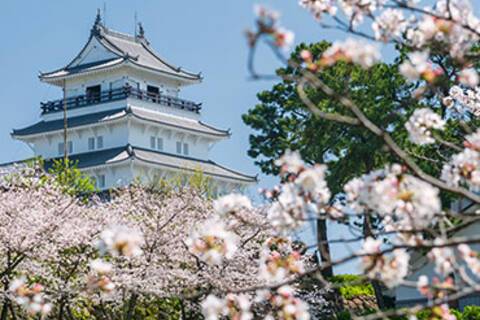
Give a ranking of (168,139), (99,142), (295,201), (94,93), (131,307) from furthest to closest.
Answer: (94,93) → (168,139) → (99,142) → (131,307) → (295,201)

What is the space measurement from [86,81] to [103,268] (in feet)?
147

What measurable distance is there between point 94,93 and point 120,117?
159 inches

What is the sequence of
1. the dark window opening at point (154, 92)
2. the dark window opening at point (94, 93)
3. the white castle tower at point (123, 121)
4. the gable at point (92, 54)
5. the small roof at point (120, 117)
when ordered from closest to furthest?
the white castle tower at point (123, 121), the small roof at point (120, 117), the dark window opening at point (94, 93), the dark window opening at point (154, 92), the gable at point (92, 54)

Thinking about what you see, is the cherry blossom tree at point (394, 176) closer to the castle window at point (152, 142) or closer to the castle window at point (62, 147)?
the castle window at point (152, 142)

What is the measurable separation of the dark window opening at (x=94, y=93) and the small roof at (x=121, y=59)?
3.23ft

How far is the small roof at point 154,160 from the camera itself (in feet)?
144

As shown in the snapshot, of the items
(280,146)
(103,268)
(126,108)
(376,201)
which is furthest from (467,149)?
(126,108)

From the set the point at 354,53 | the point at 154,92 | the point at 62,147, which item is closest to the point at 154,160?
the point at 62,147

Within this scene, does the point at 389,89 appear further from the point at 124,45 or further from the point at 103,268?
the point at 124,45

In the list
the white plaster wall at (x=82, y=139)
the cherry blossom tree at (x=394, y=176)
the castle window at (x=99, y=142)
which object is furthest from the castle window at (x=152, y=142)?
the cherry blossom tree at (x=394, y=176)

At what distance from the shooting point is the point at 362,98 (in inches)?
977

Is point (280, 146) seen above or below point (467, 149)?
above

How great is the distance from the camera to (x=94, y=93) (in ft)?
159

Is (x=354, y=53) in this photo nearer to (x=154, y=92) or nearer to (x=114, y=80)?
(x=114, y=80)
